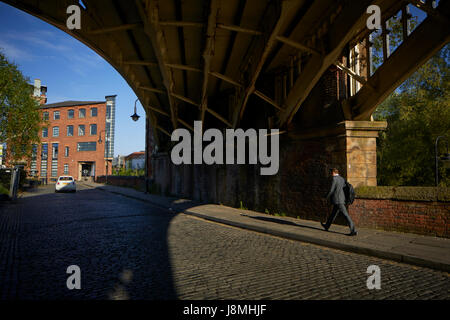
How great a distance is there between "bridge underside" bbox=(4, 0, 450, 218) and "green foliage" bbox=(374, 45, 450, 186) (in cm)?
820

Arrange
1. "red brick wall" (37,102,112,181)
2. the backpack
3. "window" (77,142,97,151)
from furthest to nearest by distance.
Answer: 1. "window" (77,142,97,151)
2. "red brick wall" (37,102,112,181)
3. the backpack

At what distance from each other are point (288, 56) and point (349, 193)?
17.2 ft

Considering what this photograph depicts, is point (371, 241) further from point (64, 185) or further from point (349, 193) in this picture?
point (64, 185)

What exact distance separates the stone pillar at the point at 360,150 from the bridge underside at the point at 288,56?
3 cm

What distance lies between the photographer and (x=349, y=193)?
25.5 ft

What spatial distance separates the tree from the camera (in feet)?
81.7

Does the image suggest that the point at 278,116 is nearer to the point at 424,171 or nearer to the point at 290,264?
the point at 290,264

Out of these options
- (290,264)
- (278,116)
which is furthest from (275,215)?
(290,264)

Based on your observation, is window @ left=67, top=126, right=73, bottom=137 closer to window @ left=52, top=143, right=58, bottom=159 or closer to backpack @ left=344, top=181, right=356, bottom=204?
window @ left=52, top=143, right=58, bottom=159

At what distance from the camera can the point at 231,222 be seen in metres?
9.91

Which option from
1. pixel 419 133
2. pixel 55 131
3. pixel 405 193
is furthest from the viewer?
pixel 55 131

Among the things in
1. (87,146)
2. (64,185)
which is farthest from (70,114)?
(64,185)

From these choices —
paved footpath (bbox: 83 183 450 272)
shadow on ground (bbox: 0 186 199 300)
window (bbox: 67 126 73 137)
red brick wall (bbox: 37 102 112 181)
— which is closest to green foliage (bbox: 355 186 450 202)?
paved footpath (bbox: 83 183 450 272)

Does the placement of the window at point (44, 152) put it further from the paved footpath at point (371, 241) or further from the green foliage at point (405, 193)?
the green foliage at point (405, 193)
